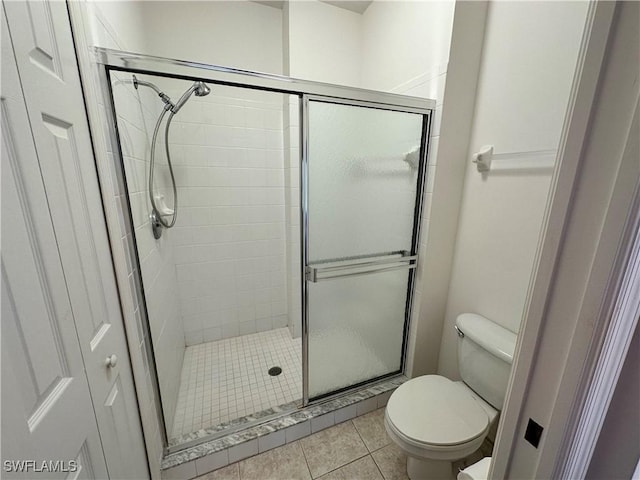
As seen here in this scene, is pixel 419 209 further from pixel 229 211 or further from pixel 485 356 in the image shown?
pixel 229 211

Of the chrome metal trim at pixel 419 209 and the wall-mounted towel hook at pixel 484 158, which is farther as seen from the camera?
the chrome metal trim at pixel 419 209

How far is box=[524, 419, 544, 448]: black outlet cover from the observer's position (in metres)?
0.45

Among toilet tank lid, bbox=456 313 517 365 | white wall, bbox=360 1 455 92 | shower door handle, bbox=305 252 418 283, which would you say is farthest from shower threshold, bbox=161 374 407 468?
white wall, bbox=360 1 455 92

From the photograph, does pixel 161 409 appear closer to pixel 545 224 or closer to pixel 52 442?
pixel 52 442

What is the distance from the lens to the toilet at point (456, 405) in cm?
106

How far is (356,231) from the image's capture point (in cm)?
147

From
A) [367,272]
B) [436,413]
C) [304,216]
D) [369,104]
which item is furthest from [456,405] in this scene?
[369,104]

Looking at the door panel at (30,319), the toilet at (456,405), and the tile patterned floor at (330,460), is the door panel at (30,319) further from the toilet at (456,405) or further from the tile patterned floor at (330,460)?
the toilet at (456,405)

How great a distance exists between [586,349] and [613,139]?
29cm

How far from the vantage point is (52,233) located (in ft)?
1.89

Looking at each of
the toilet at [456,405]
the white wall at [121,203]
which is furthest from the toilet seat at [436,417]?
the white wall at [121,203]

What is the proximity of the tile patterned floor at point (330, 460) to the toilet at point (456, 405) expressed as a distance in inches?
5.6

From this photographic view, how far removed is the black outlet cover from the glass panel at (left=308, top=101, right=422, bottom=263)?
1.02 meters

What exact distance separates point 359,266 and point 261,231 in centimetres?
101
